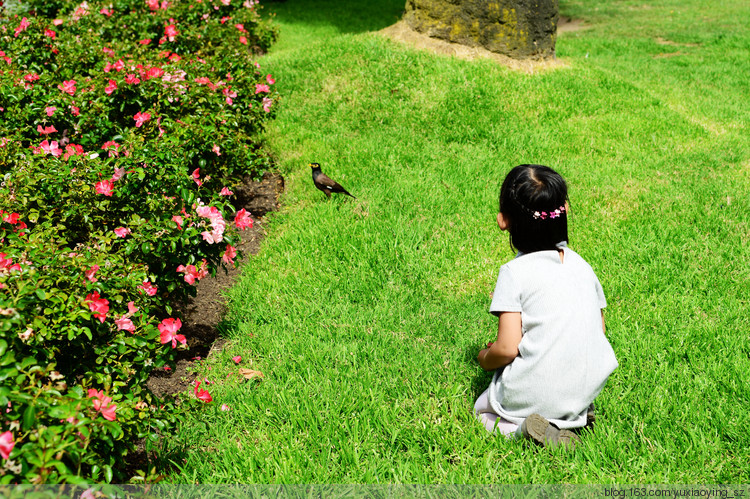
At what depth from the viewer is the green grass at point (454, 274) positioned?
104 inches

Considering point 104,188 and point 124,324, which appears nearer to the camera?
point 124,324

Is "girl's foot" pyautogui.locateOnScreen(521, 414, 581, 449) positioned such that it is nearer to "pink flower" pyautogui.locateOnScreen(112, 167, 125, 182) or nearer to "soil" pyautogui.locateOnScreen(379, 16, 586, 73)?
"pink flower" pyautogui.locateOnScreen(112, 167, 125, 182)

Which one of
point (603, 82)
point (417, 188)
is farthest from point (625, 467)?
point (603, 82)

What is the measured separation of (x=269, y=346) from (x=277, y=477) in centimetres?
108

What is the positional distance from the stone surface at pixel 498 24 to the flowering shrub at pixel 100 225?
282 cm

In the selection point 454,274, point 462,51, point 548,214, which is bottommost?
point 454,274

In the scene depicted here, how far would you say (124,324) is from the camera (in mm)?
2455

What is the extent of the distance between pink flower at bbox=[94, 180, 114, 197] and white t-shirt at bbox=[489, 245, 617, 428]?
214 cm

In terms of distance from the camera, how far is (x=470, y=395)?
3033mm

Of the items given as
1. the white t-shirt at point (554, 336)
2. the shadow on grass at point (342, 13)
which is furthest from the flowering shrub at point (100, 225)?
the shadow on grass at point (342, 13)

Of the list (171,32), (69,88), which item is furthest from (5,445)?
(171,32)

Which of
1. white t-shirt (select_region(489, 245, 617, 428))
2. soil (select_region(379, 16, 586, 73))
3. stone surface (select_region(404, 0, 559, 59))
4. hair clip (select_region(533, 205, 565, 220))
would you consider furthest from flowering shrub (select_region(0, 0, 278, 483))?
stone surface (select_region(404, 0, 559, 59))

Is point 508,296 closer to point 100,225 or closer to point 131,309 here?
point 131,309

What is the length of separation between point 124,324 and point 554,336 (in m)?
1.82
